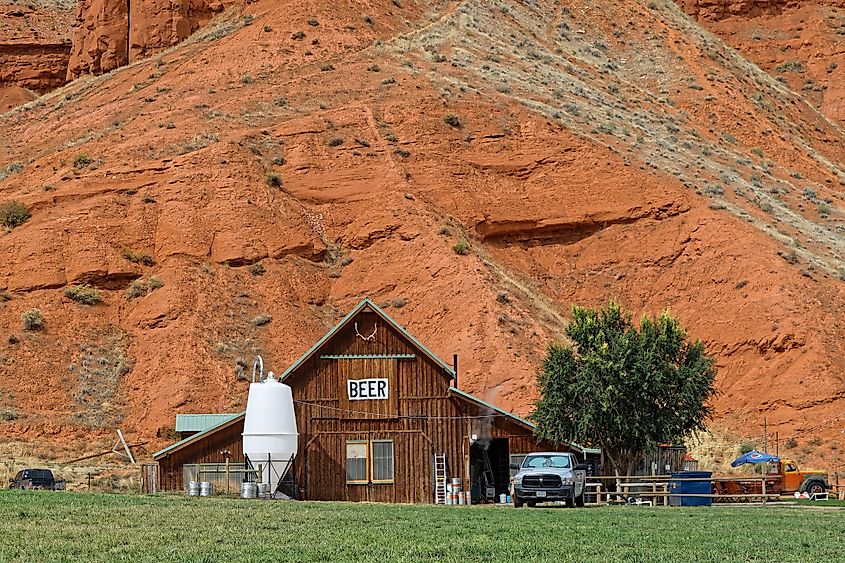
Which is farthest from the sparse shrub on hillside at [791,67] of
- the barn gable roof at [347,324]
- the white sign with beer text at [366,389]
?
the white sign with beer text at [366,389]

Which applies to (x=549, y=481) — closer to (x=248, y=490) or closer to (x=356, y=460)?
(x=356, y=460)

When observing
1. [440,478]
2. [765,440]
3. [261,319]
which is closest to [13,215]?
[261,319]

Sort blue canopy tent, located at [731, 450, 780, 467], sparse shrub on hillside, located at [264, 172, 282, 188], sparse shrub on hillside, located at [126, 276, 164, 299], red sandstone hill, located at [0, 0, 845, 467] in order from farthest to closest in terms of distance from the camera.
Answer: sparse shrub on hillside, located at [264, 172, 282, 188] < sparse shrub on hillside, located at [126, 276, 164, 299] < red sandstone hill, located at [0, 0, 845, 467] < blue canopy tent, located at [731, 450, 780, 467]

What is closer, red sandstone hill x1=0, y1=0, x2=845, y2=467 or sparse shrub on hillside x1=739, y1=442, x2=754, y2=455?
sparse shrub on hillside x1=739, y1=442, x2=754, y2=455

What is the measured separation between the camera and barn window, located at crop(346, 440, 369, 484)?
44.9m

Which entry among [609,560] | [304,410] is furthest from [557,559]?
[304,410]

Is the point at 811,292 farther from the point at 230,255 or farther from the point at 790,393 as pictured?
the point at 230,255

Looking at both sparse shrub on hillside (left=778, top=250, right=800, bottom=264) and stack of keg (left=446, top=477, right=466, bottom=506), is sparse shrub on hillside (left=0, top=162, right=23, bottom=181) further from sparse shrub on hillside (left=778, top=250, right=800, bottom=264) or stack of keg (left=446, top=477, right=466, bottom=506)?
sparse shrub on hillside (left=778, top=250, right=800, bottom=264)

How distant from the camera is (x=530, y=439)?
46.3m

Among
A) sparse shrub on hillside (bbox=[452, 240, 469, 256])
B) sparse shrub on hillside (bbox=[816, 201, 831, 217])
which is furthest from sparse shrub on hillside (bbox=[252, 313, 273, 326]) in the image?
sparse shrub on hillside (bbox=[816, 201, 831, 217])

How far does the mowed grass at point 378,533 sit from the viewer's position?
23.1 meters

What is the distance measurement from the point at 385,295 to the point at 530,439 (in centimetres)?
1823

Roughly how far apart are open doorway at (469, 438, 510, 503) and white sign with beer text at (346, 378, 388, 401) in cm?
339

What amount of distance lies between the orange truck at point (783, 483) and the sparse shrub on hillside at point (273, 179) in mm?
28131
